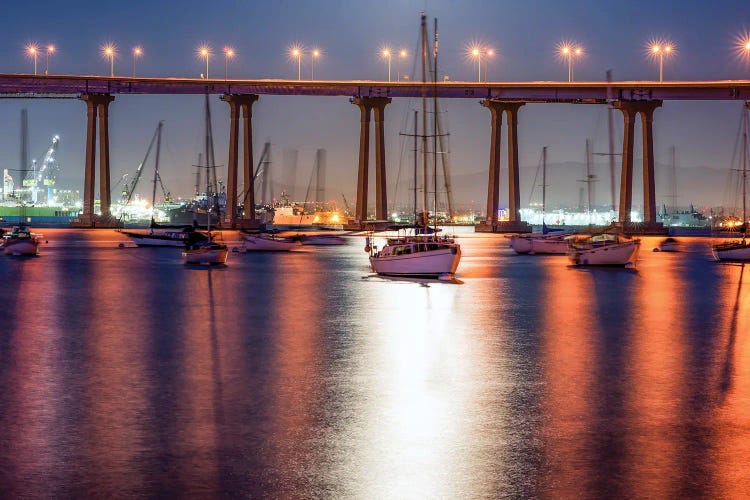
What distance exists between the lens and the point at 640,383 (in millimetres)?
17859

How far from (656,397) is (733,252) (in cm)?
6368

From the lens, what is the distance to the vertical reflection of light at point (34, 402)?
11.4 m

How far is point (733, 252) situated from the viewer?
76.2 m

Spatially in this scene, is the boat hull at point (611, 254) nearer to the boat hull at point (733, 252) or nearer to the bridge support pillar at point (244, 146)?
the boat hull at point (733, 252)

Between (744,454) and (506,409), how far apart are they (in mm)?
3802

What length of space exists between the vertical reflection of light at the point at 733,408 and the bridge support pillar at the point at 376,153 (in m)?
126

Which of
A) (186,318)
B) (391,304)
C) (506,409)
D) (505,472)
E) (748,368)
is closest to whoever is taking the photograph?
(505,472)

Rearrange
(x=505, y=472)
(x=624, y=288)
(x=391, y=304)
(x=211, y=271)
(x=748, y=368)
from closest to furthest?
(x=505, y=472) → (x=748, y=368) → (x=391, y=304) → (x=624, y=288) → (x=211, y=271)

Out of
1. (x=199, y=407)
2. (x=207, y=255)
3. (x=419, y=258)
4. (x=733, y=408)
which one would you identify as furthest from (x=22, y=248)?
(x=733, y=408)

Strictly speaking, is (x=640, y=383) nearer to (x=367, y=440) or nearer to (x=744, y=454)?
(x=744, y=454)

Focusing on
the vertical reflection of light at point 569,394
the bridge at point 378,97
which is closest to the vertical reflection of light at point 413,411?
the vertical reflection of light at point 569,394

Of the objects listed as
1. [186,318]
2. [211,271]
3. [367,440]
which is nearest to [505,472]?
[367,440]

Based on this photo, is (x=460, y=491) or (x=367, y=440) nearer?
(x=460, y=491)

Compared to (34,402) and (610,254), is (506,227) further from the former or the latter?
(34,402)
